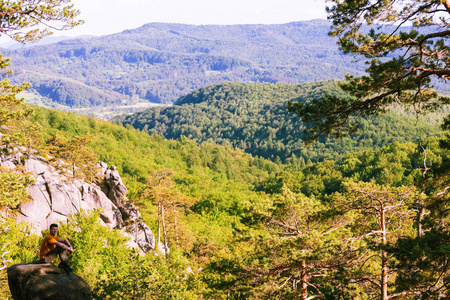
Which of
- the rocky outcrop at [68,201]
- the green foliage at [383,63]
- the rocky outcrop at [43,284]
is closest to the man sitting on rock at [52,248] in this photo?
the rocky outcrop at [43,284]

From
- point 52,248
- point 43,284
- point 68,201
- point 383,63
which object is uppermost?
point 383,63

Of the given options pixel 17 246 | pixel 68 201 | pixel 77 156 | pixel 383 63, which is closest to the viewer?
pixel 383 63

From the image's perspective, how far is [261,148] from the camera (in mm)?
176500

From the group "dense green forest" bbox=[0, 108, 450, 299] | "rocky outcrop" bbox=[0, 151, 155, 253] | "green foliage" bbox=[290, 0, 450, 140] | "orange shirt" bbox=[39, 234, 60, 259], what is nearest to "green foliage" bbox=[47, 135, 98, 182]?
"rocky outcrop" bbox=[0, 151, 155, 253]

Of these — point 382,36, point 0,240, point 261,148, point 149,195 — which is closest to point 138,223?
point 149,195

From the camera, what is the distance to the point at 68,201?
23.4m

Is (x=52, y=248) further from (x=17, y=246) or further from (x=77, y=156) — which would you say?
(x=77, y=156)

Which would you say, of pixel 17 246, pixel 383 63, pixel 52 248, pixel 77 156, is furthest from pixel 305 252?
pixel 77 156

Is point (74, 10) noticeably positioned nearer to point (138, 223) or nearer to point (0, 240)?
point (0, 240)

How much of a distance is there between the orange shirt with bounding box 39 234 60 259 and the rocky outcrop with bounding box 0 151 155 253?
11699mm

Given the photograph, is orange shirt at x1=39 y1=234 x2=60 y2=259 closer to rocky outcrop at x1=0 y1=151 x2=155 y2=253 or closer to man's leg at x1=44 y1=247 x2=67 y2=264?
man's leg at x1=44 y1=247 x2=67 y2=264

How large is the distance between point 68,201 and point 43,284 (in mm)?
16946

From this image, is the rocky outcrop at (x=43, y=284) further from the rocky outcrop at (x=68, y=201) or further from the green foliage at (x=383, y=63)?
the rocky outcrop at (x=68, y=201)

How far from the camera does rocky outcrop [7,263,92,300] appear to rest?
782cm
